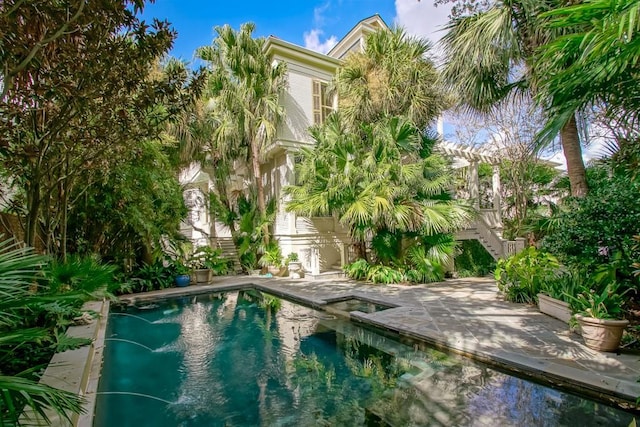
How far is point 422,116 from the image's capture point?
36.6 feet

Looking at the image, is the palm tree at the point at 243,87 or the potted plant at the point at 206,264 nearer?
the potted plant at the point at 206,264

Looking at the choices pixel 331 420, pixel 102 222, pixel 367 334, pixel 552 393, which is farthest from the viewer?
pixel 102 222

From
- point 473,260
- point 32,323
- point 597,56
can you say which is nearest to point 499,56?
point 597,56

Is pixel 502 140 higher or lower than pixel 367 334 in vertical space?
higher

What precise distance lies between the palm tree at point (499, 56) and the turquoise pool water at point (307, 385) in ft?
16.6

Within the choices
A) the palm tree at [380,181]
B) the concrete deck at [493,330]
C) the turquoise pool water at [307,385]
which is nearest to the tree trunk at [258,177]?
the palm tree at [380,181]

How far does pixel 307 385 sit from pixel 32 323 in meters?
4.14

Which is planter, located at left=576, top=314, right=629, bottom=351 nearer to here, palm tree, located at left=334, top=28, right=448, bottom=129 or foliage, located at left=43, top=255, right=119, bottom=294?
foliage, located at left=43, top=255, right=119, bottom=294

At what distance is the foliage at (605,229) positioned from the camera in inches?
185

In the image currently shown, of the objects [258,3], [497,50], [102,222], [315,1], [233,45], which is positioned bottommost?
[102,222]

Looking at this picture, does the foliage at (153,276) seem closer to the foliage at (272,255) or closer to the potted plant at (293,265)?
the foliage at (272,255)

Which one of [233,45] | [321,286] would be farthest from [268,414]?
[233,45]

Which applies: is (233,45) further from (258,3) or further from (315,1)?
(315,1)

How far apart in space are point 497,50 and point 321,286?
25.4 ft
